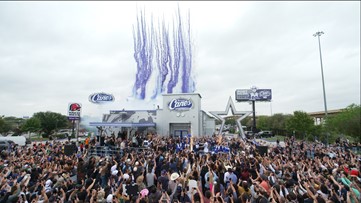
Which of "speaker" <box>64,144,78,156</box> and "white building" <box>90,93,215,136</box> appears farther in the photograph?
"white building" <box>90,93,215,136</box>

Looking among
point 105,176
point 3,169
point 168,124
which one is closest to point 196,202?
point 105,176

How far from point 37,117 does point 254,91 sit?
184ft

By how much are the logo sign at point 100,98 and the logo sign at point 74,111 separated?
24.3 ft

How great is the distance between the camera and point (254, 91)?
146 feet

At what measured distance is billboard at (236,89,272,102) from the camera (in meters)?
43.8

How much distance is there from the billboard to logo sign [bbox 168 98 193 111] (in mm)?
16734

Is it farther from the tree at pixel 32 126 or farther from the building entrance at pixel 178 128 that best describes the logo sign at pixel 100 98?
the tree at pixel 32 126

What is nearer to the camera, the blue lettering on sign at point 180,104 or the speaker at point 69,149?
the speaker at point 69,149

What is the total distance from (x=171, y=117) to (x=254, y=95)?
20105 millimetres

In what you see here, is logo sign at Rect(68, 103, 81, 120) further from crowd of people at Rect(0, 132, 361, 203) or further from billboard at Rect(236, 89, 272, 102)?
billboard at Rect(236, 89, 272, 102)

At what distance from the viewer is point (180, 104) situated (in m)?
32.2

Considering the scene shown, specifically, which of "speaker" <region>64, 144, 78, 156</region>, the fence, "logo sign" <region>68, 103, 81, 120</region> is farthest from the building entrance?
"speaker" <region>64, 144, 78, 156</region>

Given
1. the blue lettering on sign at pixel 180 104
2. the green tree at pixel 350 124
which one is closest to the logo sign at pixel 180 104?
the blue lettering on sign at pixel 180 104

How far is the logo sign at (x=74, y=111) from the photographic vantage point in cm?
2759
